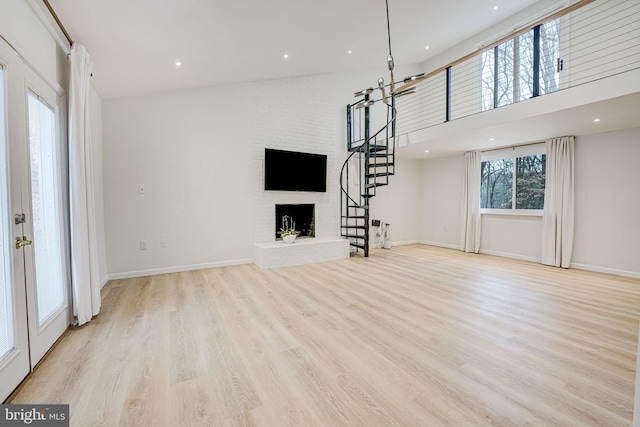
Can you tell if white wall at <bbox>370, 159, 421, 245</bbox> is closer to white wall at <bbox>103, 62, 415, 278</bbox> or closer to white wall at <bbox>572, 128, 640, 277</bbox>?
white wall at <bbox>103, 62, 415, 278</bbox>

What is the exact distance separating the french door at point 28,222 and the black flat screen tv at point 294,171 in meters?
3.07

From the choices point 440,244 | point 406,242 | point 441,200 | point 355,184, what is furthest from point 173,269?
point 441,200

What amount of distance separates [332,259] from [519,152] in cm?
436

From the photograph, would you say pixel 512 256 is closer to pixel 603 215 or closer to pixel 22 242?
pixel 603 215

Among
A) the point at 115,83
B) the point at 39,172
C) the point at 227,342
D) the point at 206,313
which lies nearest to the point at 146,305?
the point at 206,313

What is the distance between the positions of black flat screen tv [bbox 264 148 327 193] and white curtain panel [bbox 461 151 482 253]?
3.29 m

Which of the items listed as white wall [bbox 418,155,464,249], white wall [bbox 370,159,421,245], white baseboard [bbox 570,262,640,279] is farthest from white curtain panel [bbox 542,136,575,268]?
white wall [bbox 370,159,421,245]

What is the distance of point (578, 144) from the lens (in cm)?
467

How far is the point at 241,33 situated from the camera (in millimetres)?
3104

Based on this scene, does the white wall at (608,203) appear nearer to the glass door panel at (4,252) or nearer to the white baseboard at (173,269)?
the white baseboard at (173,269)

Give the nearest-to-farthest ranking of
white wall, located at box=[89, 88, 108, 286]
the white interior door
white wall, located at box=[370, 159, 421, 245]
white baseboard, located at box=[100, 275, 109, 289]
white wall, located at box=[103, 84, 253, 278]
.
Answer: the white interior door
white wall, located at box=[89, 88, 108, 286]
white baseboard, located at box=[100, 275, 109, 289]
white wall, located at box=[103, 84, 253, 278]
white wall, located at box=[370, 159, 421, 245]

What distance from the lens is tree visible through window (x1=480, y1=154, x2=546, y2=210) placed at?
17.3ft

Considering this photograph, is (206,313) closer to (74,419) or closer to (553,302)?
(74,419)

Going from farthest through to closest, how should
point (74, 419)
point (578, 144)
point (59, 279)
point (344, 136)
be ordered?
1. point (344, 136)
2. point (578, 144)
3. point (59, 279)
4. point (74, 419)
